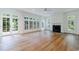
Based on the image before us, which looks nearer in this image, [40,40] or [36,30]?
[36,30]

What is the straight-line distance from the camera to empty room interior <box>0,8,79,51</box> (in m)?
5.33

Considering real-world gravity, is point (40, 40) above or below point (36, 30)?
below

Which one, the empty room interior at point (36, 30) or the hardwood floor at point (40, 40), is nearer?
the empty room interior at point (36, 30)

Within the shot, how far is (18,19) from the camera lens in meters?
7.13

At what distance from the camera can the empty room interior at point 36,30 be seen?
210 inches

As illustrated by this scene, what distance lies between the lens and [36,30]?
6.76 m

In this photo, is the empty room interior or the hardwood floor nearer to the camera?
the empty room interior
